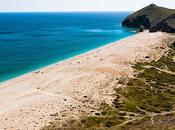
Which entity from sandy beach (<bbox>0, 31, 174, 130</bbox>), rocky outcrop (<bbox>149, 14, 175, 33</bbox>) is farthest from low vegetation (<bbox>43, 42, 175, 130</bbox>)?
rocky outcrop (<bbox>149, 14, 175, 33</bbox>)

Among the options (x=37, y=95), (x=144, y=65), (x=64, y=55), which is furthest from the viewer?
(x=64, y=55)

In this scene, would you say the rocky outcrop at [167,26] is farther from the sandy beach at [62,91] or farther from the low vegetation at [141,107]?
the low vegetation at [141,107]

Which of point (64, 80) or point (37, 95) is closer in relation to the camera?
point (37, 95)

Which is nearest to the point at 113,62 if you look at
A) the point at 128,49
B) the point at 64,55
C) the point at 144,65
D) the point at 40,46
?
the point at 144,65

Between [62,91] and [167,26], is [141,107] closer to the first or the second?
[62,91]

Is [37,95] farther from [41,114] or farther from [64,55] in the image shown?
[64,55]

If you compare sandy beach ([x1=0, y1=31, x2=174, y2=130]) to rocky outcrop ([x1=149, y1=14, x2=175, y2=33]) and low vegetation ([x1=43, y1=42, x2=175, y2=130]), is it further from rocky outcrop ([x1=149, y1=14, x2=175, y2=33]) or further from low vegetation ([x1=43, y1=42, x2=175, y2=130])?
rocky outcrop ([x1=149, y1=14, x2=175, y2=33])
